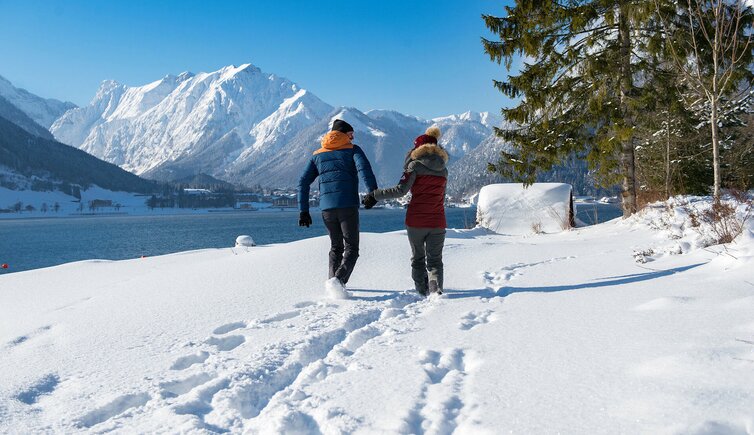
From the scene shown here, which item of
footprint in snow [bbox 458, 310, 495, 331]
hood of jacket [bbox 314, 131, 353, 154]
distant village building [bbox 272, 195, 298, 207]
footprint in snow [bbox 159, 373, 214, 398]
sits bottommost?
footprint in snow [bbox 159, 373, 214, 398]

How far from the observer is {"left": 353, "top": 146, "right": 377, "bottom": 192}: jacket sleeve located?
15.1 feet

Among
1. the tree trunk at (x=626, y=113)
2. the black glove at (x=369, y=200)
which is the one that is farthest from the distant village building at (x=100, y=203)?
the black glove at (x=369, y=200)

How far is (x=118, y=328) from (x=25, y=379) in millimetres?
956

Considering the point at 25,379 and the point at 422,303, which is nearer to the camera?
the point at 25,379

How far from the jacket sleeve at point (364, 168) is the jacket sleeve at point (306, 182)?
514 millimetres

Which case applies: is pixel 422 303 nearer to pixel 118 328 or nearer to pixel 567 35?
pixel 118 328

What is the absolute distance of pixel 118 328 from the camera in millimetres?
3283

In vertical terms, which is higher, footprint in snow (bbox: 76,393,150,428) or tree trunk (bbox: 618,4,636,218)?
tree trunk (bbox: 618,4,636,218)

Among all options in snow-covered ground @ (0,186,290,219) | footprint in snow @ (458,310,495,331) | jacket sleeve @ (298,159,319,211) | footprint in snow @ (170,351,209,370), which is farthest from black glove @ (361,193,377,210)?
snow-covered ground @ (0,186,290,219)

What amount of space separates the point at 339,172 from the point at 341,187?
17 centimetres

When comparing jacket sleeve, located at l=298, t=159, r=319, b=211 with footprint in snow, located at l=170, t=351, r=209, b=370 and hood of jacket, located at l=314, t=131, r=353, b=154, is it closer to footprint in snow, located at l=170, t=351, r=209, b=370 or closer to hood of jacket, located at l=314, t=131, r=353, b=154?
hood of jacket, located at l=314, t=131, r=353, b=154

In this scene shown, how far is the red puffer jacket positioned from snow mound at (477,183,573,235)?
13.5 metres

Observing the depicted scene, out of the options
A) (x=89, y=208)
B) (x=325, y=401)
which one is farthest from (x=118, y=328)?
(x=89, y=208)

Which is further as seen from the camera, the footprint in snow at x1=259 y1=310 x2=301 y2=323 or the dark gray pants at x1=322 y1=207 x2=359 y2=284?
the dark gray pants at x1=322 y1=207 x2=359 y2=284
